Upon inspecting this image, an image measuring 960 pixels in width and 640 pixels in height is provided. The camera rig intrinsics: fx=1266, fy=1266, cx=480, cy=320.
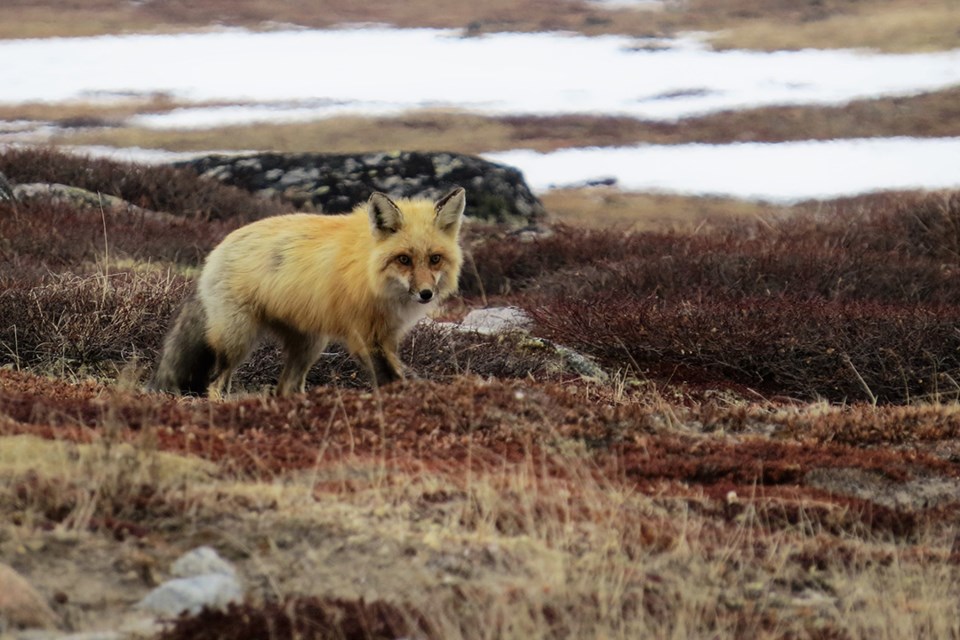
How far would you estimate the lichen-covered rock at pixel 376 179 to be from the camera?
81.0 ft

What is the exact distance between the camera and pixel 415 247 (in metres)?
8.77

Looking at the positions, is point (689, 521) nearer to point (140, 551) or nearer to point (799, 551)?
point (799, 551)

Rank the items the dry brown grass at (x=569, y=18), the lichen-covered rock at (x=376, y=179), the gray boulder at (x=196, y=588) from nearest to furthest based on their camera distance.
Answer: the gray boulder at (x=196, y=588) → the lichen-covered rock at (x=376, y=179) → the dry brown grass at (x=569, y=18)

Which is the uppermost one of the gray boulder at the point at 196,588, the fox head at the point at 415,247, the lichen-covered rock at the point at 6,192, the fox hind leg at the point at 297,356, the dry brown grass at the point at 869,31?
the dry brown grass at the point at 869,31

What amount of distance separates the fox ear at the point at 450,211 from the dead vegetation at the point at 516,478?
1349mm

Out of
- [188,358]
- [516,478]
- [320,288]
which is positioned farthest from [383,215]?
[516,478]

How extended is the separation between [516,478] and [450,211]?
A: 11.6 ft

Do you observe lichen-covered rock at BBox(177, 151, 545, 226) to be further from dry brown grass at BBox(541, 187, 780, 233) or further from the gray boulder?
the gray boulder

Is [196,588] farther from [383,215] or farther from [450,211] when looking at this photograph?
[450,211]

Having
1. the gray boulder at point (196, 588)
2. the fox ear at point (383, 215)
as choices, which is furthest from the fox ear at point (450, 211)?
the gray boulder at point (196, 588)

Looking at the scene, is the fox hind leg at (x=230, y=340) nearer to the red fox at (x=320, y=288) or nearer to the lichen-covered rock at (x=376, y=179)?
the red fox at (x=320, y=288)

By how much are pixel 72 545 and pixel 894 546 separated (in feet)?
12.3

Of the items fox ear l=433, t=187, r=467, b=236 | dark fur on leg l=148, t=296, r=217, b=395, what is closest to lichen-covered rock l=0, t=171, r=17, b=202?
dark fur on leg l=148, t=296, r=217, b=395

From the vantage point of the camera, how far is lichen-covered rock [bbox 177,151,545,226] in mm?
24688
